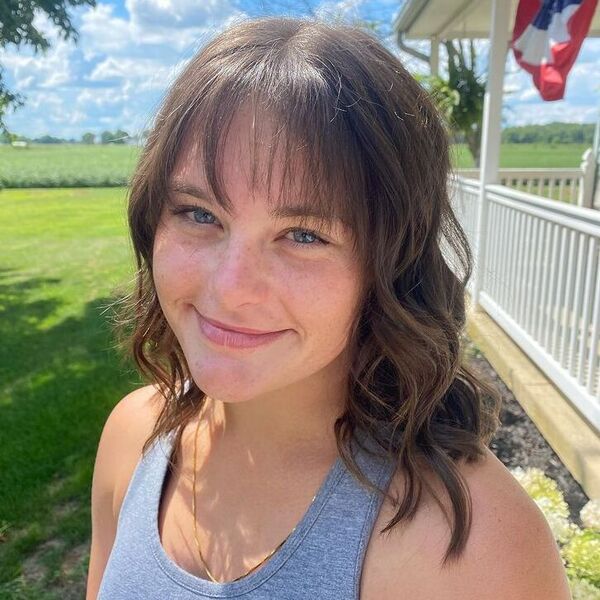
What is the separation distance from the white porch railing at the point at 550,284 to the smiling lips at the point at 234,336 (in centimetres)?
229

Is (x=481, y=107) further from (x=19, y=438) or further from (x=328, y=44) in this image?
(x=328, y=44)

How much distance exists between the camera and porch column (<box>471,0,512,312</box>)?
213 inches

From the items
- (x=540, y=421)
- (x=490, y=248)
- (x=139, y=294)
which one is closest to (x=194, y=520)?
(x=139, y=294)

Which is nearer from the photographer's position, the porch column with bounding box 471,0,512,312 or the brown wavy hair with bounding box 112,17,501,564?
the brown wavy hair with bounding box 112,17,501,564

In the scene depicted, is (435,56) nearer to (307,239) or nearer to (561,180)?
(561,180)

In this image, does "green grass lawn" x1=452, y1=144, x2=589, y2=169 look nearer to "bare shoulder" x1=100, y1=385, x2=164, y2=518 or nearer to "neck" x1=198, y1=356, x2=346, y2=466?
"bare shoulder" x1=100, y1=385, x2=164, y2=518

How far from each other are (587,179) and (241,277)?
729cm

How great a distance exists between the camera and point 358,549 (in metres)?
0.93

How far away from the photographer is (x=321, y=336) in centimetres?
100

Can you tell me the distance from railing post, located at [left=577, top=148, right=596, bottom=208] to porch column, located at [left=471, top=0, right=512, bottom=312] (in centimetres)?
193

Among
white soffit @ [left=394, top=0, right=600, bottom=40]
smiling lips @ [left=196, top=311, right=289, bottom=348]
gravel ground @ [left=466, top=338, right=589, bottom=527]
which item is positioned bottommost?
gravel ground @ [left=466, top=338, right=589, bottom=527]

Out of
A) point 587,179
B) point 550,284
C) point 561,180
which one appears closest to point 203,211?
point 550,284

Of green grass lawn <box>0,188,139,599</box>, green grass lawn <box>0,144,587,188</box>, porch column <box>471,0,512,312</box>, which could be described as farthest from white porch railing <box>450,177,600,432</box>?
green grass lawn <box>0,144,587,188</box>

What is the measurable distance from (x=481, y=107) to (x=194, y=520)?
906 centimetres
